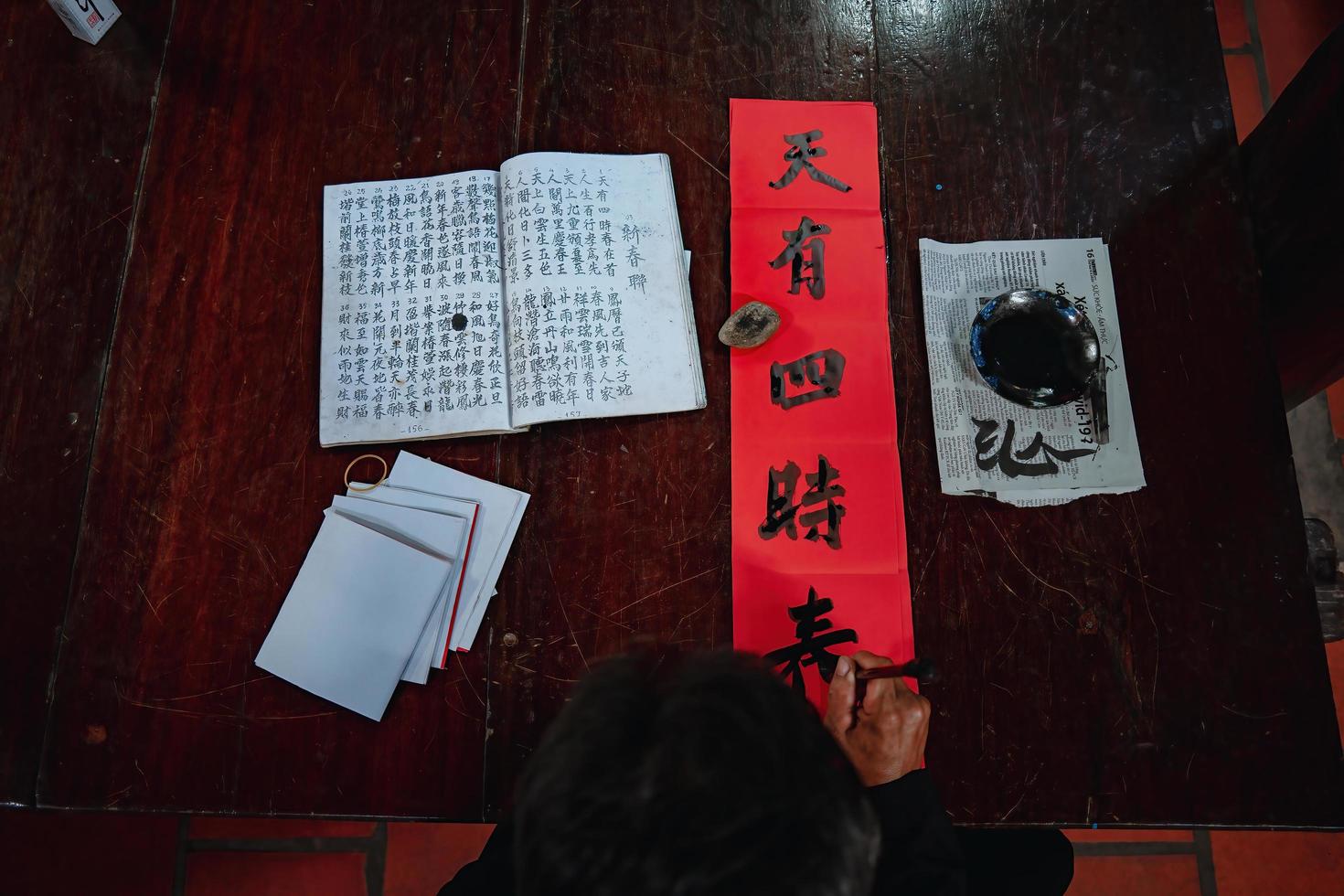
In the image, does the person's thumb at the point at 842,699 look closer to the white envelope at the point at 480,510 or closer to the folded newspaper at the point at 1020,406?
the folded newspaper at the point at 1020,406

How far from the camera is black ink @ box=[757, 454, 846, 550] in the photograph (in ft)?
2.76

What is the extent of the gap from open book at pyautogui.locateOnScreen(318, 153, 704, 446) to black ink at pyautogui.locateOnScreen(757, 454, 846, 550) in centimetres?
12

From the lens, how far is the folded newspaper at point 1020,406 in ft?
2.79

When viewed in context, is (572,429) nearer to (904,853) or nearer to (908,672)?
(908,672)

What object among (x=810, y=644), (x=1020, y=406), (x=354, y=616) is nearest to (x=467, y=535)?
(x=354, y=616)

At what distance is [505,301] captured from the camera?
2.92 ft

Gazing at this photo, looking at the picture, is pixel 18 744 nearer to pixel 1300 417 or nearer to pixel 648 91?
pixel 648 91

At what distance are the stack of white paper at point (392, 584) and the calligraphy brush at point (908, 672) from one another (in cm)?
38

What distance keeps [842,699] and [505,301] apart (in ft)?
1.77

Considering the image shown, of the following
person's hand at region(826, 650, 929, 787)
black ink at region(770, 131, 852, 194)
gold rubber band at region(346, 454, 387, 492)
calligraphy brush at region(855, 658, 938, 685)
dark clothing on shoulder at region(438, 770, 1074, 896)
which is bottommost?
dark clothing on shoulder at region(438, 770, 1074, 896)

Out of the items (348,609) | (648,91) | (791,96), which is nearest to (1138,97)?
Answer: (791,96)

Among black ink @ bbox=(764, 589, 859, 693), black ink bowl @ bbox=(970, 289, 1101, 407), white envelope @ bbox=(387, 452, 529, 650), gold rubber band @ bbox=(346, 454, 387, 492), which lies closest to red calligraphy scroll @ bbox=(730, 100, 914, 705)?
black ink @ bbox=(764, 589, 859, 693)

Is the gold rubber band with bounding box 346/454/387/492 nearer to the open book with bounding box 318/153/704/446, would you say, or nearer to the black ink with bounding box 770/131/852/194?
the open book with bounding box 318/153/704/446

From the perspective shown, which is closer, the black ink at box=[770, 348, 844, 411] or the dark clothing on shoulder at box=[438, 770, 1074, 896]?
the dark clothing on shoulder at box=[438, 770, 1074, 896]
